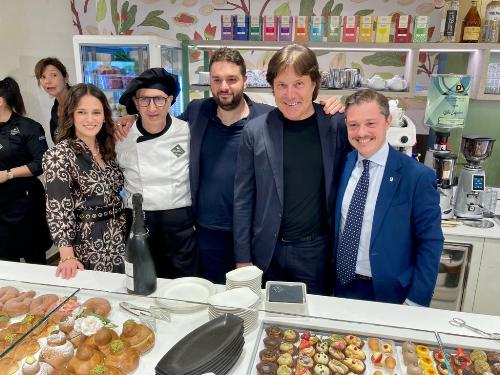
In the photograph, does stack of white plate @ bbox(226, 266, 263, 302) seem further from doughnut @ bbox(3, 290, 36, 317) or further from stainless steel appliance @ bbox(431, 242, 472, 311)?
stainless steel appliance @ bbox(431, 242, 472, 311)

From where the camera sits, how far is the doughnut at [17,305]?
59.8 inches

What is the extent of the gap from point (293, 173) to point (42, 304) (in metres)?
1.22

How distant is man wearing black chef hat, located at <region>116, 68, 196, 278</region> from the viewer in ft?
7.22

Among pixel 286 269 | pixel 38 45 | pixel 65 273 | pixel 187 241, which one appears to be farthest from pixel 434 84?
pixel 38 45

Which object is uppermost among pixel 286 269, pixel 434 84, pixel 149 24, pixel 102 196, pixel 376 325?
pixel 149 24

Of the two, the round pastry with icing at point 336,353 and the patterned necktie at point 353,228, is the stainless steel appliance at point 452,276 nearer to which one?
the patterned necktie at point 353,228

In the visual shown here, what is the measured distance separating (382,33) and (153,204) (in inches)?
103

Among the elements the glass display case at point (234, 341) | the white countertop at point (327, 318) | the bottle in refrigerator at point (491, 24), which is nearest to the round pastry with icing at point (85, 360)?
the glass display case at point (234, 341)

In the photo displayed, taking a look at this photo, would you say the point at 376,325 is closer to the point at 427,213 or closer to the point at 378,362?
the point at 378,362

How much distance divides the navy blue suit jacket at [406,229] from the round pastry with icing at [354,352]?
0.60m

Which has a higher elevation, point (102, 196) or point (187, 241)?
point (102, 196)

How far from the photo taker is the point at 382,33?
3637mm

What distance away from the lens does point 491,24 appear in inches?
131

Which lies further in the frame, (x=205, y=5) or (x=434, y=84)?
(x=205, y=5)
